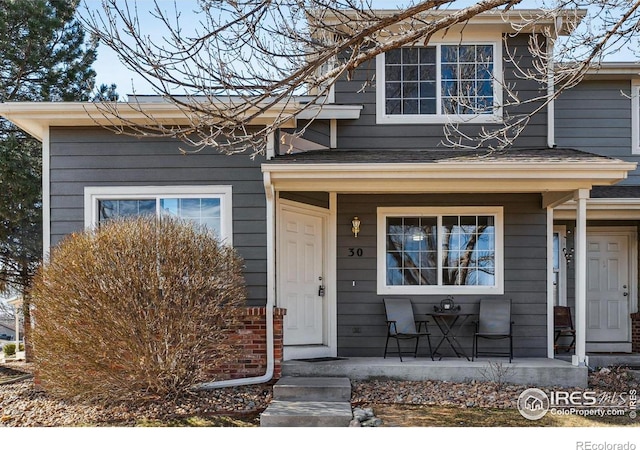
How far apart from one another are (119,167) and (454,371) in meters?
4.84

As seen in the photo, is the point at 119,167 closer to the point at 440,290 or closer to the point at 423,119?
the point at 423,119

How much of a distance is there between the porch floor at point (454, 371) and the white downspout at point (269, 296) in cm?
26

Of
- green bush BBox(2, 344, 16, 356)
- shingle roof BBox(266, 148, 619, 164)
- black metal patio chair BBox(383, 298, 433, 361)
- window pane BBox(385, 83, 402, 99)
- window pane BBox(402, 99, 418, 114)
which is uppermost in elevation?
window pane BBox(385, 83, 402, 99)

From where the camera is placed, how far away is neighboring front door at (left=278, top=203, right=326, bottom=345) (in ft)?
29.4

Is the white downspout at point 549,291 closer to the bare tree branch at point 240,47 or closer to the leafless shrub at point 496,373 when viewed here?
the leafless shrub at point 496,373

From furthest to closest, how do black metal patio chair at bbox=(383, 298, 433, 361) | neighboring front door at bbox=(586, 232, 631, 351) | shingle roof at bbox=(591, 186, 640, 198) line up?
neighboring front door at bbox=(586, 232, 631, 351), shingle roof at bbox=(591, 186, 640, 198), black metal patio chair at bbox=(383, 298, 433, 361)

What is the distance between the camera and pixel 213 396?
759 centimetres

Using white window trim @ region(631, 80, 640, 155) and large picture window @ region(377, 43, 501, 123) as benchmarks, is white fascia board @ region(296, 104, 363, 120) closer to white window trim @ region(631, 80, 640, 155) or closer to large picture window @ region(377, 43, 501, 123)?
large picture window @ region(377, 43, 501, 123)

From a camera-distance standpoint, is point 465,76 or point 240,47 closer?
point 240,47

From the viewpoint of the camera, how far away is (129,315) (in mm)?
6867

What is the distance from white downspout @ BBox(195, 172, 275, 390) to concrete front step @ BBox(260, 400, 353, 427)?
3.85 ft

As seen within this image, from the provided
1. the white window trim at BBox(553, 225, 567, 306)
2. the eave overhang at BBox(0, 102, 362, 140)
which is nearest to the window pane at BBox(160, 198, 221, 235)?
the eave overhang at BBox(0, 102, 362, 140)

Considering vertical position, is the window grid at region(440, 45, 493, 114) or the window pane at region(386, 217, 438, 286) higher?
the window grid at region(440, 45, 493, 114)

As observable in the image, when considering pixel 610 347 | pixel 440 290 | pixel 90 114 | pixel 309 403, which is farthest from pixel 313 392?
pixel 610 347
